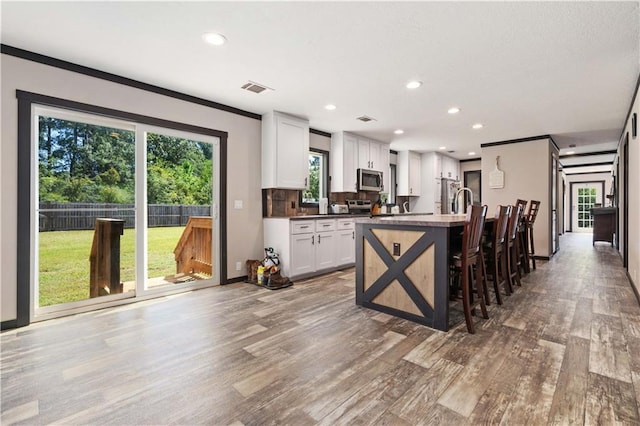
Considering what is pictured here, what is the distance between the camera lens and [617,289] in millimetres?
3734

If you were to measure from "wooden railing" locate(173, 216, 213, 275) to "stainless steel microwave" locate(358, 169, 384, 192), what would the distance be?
300cm

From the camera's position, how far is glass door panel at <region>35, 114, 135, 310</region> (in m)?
2.93

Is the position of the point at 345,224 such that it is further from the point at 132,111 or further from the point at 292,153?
the point at 132,111

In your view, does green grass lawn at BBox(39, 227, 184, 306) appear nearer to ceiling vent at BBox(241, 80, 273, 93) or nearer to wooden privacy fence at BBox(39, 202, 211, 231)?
wooden privacy fence at BBox(39, 202, 211, 231)

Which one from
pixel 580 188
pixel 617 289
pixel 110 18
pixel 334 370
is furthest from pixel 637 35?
pixel 580 188

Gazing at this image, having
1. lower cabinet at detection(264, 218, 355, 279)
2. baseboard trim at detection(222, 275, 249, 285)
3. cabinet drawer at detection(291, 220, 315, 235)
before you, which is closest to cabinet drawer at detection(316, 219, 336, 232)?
lower cabinet at detection(264, 218, 355, 279)

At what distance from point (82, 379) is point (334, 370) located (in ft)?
5.09

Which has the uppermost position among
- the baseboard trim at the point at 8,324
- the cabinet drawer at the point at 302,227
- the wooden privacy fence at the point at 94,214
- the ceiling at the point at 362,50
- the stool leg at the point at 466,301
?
the ceiling at the point at 362,50

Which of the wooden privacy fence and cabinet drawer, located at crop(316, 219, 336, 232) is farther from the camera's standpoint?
cabinet drawer, located at crop(316, 219, 336, 232)

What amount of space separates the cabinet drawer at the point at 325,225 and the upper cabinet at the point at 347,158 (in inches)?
37.6

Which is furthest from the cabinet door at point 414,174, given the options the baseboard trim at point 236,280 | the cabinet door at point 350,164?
the baseboard trim at point 236,280

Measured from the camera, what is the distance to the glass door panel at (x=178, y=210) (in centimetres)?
363

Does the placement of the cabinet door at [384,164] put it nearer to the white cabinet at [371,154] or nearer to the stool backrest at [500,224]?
the white cabinet at [371,154]

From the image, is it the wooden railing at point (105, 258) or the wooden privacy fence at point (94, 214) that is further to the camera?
the wooden railing at point (105, 258)
